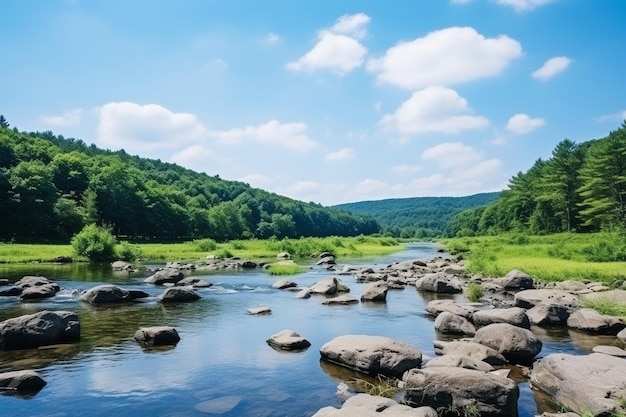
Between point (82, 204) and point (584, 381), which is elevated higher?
point (82, 204)

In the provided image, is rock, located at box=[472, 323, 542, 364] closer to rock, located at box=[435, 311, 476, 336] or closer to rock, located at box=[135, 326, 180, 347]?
rock, located at box=[435, 311, 476, 336]

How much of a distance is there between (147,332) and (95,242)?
4588 centimetres

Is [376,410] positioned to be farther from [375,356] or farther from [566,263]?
[566,263]

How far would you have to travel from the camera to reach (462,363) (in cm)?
1455

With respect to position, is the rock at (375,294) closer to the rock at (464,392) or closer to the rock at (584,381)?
the rock at (584,381)

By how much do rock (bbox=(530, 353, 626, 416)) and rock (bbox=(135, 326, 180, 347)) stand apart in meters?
13.9

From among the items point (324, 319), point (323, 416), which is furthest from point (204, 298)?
point (323, 416)

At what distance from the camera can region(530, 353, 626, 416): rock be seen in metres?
11.4

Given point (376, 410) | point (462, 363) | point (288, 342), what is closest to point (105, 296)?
point (288, 342)

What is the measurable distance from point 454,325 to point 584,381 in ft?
30.8

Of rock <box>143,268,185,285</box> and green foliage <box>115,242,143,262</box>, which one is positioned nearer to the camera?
rock <box>143,268,185,285</box>

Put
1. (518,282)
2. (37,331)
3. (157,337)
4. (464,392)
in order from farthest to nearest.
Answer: (518,282), (157,337), (37,331), (464,392)

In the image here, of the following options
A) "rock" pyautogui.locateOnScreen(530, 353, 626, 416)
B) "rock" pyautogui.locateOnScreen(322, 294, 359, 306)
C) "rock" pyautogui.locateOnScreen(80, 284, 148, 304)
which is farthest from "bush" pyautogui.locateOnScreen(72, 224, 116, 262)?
"rock" pyautogui.locateOnScreen(530, 353, 626, 416)

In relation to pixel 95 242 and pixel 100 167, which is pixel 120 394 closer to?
pixel 95 242
